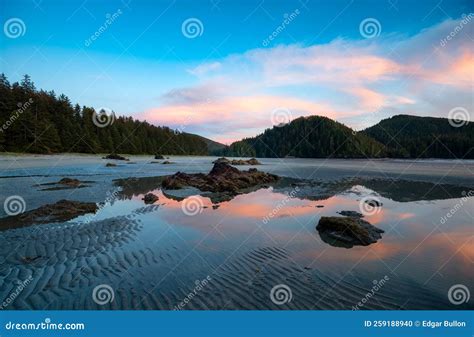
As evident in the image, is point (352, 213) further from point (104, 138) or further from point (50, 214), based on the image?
point (104, 138)

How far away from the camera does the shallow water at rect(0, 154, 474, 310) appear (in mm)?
6379

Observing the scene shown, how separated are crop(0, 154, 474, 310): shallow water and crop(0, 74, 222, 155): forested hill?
15171 mm

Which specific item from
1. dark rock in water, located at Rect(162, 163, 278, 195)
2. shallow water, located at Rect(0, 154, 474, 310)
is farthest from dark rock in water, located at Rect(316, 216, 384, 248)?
dark rock in water, located at Rect(162, 163, 278, 195)

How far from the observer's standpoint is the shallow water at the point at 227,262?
6379 mm

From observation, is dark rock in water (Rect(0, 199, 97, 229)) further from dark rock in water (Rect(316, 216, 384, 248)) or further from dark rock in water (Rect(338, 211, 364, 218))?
dark rock in water (Rect(338, 211, 364, 218))

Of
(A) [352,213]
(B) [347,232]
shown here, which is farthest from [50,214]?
(A) [352,213]

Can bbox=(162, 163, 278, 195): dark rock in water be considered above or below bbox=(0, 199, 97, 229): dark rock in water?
above

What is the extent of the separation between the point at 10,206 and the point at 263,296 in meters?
13.8

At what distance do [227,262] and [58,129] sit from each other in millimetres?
73111

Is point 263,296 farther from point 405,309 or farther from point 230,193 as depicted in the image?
point 230,193

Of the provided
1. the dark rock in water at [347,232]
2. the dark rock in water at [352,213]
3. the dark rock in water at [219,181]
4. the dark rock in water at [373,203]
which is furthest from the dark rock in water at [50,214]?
the dark rock in water at [373,203]

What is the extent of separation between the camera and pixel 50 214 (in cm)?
1284

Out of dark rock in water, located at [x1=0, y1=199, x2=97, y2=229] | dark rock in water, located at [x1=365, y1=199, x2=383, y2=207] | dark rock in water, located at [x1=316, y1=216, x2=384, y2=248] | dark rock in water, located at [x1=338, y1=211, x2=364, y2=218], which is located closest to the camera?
dark rock in water, located at [x1=316, y1=216, x2=384, y2=248]

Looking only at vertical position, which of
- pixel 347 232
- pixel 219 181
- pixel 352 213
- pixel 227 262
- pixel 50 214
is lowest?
pixel 50 214
